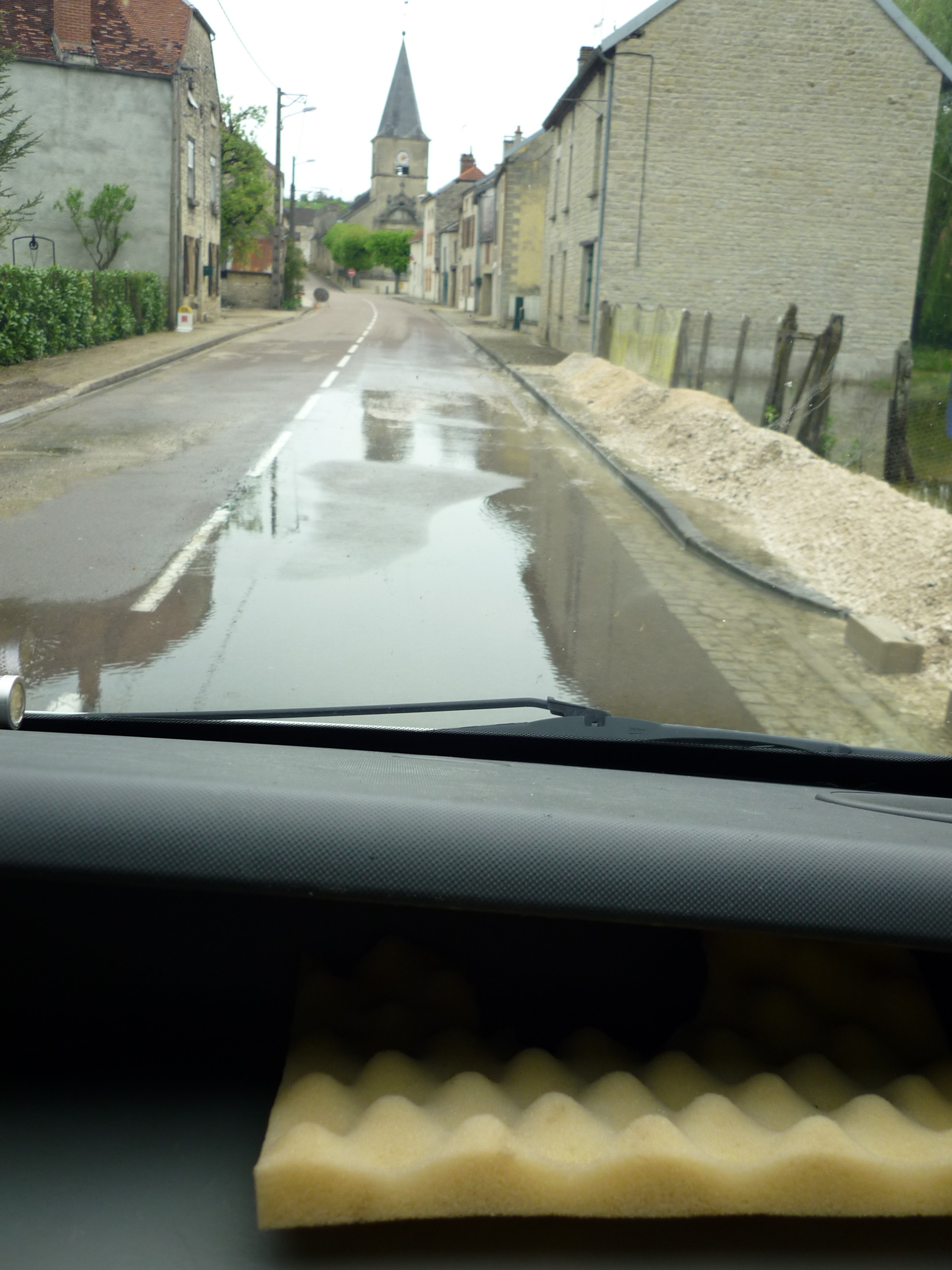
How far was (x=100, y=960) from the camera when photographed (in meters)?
1.63

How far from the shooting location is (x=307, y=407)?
1870 centimetres

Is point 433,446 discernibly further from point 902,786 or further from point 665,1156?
point 665,1156

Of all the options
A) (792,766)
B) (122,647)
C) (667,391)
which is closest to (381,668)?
(122,647)

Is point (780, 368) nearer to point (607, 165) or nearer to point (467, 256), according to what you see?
point (607, 165)

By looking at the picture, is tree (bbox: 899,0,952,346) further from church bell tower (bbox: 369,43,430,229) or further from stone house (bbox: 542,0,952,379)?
church bell tower (bbox: 369,43,430,229)

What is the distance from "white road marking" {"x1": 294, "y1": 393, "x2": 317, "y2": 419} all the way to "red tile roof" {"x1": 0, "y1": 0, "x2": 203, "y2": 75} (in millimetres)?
17390

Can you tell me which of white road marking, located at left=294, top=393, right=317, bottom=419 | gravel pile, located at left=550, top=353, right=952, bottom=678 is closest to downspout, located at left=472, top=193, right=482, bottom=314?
white road marking, located at left=294, top=393, right=317, bottom=419

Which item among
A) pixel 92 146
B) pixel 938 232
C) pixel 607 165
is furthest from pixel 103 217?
pixel 938 232

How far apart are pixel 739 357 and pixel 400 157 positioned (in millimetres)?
125653

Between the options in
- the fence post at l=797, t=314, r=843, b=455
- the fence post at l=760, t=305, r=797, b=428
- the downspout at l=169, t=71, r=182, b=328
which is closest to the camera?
the fence post at l=797, t=314, r=843, b=455

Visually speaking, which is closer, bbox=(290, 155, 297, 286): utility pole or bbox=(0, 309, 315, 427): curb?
bbox=(0, 309, 315, 427): curb

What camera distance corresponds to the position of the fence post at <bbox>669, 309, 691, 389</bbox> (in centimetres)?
2044

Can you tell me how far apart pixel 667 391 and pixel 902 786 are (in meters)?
17.9

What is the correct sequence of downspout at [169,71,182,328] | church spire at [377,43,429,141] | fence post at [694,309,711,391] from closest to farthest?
fence post at [694,309,711,391]
downspout at [169,71,182,328]
church spire at [377,43,429,141]
